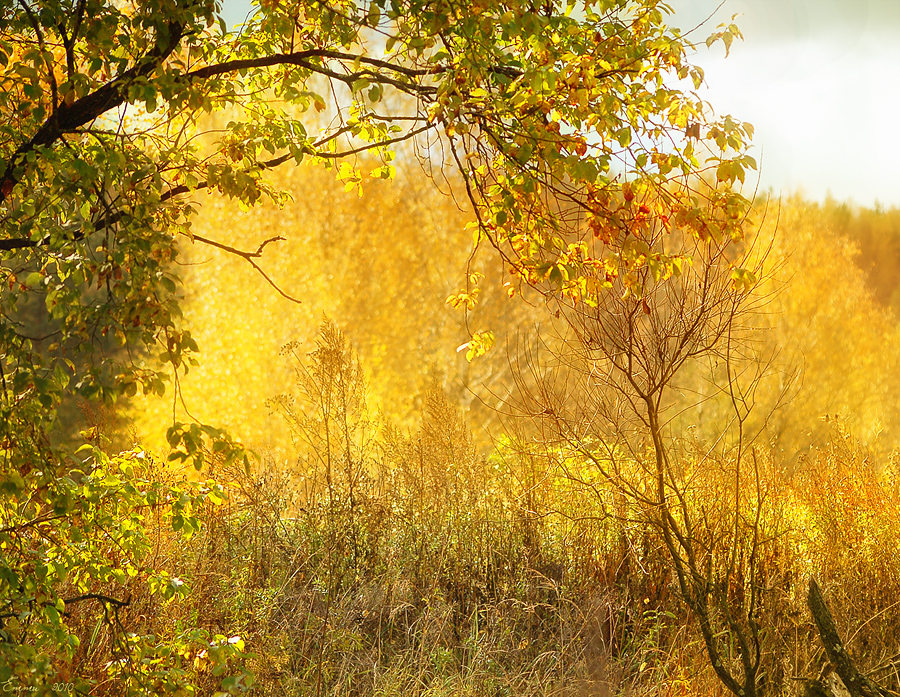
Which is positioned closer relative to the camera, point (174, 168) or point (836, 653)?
point (174, 168)

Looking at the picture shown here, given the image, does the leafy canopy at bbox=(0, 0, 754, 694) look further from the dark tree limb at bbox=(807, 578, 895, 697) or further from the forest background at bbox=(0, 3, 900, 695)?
the dark tree limb at bbox=(807, 578, 895, 697)

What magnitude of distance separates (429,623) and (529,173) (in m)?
3.20

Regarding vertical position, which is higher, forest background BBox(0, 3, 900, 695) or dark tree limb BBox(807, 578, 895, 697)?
forest background BBox(0, 3, 900, 695)

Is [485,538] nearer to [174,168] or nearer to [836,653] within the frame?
[836,653]

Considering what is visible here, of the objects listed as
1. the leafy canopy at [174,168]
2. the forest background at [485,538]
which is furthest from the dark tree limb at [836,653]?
the leafy canopy at [174,168]

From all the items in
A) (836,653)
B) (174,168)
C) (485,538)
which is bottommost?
→ (836,653)

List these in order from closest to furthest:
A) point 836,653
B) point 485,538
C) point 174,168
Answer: point 174,168 < point 836,653 < point 485,538

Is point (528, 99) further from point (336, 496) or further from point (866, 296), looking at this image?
point (866, 296)

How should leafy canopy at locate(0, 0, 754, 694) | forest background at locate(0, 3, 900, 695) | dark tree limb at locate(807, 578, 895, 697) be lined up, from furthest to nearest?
dark tree limb at locate(807, 578, 895, 697), forest background at locate(0, 3, 900, 695), leafy canopy at locate(0, 0, 754, 694)

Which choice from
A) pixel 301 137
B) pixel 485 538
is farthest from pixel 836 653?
pixel 301 137

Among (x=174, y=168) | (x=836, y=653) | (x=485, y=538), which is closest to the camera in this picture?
(x=174, y=168)

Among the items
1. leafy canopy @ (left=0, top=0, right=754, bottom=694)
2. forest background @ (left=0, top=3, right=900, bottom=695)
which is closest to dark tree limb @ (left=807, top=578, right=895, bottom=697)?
forest background @ (left=0, top=3, right=900, bottom=695)

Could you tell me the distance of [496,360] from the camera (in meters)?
12.9

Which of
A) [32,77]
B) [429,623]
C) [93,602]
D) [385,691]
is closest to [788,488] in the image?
[429,623]
